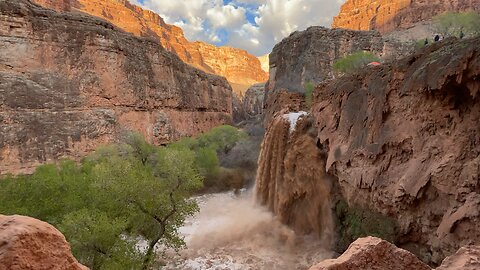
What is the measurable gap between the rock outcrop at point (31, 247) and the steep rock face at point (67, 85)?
20.5 meters

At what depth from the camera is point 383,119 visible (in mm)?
10023

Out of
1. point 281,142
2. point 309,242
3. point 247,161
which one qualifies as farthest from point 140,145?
point 309,242

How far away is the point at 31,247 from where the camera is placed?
2.61 meters

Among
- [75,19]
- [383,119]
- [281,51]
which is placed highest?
[281,51]

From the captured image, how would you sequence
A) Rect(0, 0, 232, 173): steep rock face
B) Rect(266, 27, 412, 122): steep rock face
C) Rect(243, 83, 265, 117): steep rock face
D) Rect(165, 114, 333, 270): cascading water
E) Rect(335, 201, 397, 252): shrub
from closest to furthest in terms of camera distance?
Rect(335, 201, 397, 252): shrub < Rect(165, 114, 333, 270): cascading water < Rect(0, 0, 232, 173): steep rock face < Rect(266, 27, 412, 122): steep rock face < Rect(243, 83, 265, 117): steep rock face

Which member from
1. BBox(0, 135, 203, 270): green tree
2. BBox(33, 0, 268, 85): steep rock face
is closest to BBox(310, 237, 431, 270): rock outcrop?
BBox(0, 135, 203, 270): green tree

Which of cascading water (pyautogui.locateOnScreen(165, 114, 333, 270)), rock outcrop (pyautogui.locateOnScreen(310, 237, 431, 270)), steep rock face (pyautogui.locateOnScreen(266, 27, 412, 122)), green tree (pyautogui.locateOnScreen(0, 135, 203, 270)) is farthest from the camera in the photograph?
steep rock face (pyautogui.locateOnScreen(266, 27, 412, 122))

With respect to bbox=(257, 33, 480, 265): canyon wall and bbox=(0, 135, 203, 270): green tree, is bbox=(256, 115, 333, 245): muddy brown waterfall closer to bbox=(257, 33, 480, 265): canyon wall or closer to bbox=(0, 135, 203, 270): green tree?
bbox=(257, 33, 480, 265): canyon wall

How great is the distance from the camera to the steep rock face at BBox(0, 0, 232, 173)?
1978 cm

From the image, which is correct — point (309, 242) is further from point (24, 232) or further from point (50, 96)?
point (50, 96)

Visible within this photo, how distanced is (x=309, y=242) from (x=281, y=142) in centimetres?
517

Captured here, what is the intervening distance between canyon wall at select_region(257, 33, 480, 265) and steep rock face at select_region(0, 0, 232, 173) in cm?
1708

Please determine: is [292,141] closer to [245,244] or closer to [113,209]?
[245,244]

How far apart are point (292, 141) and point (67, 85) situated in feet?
56.8
